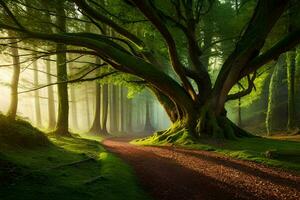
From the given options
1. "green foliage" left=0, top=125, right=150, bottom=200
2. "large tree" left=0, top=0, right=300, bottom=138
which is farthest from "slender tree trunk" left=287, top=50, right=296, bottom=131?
"green foliage" left=0, top=125, right=150, bottom=200

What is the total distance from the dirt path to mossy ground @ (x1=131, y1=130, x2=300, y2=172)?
2.48ft

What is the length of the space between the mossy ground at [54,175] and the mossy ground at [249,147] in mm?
4957

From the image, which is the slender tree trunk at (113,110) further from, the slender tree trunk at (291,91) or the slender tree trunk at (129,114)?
the slender tree trunk at (291,91)

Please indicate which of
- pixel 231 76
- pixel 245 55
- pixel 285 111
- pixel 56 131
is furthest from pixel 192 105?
pixel 285 111

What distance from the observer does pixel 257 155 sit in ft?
39.2

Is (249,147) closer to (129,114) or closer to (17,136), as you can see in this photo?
(17,136)

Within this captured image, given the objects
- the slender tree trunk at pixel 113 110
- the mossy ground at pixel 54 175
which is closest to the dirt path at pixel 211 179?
the mossy ground at pixel 54 175

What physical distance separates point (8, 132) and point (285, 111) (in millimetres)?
29075

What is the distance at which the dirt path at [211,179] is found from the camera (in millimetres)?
7340

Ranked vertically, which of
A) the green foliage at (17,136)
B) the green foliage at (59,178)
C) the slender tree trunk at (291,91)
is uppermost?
the slender tree trunk at (291,91)

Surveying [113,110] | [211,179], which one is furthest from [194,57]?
[113,110]

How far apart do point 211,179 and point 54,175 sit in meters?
4.16

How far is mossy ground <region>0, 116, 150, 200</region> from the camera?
622 cm

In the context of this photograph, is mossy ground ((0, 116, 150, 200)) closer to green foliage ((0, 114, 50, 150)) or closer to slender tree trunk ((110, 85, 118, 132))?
green foliage ((0, 114, 50, 150))
